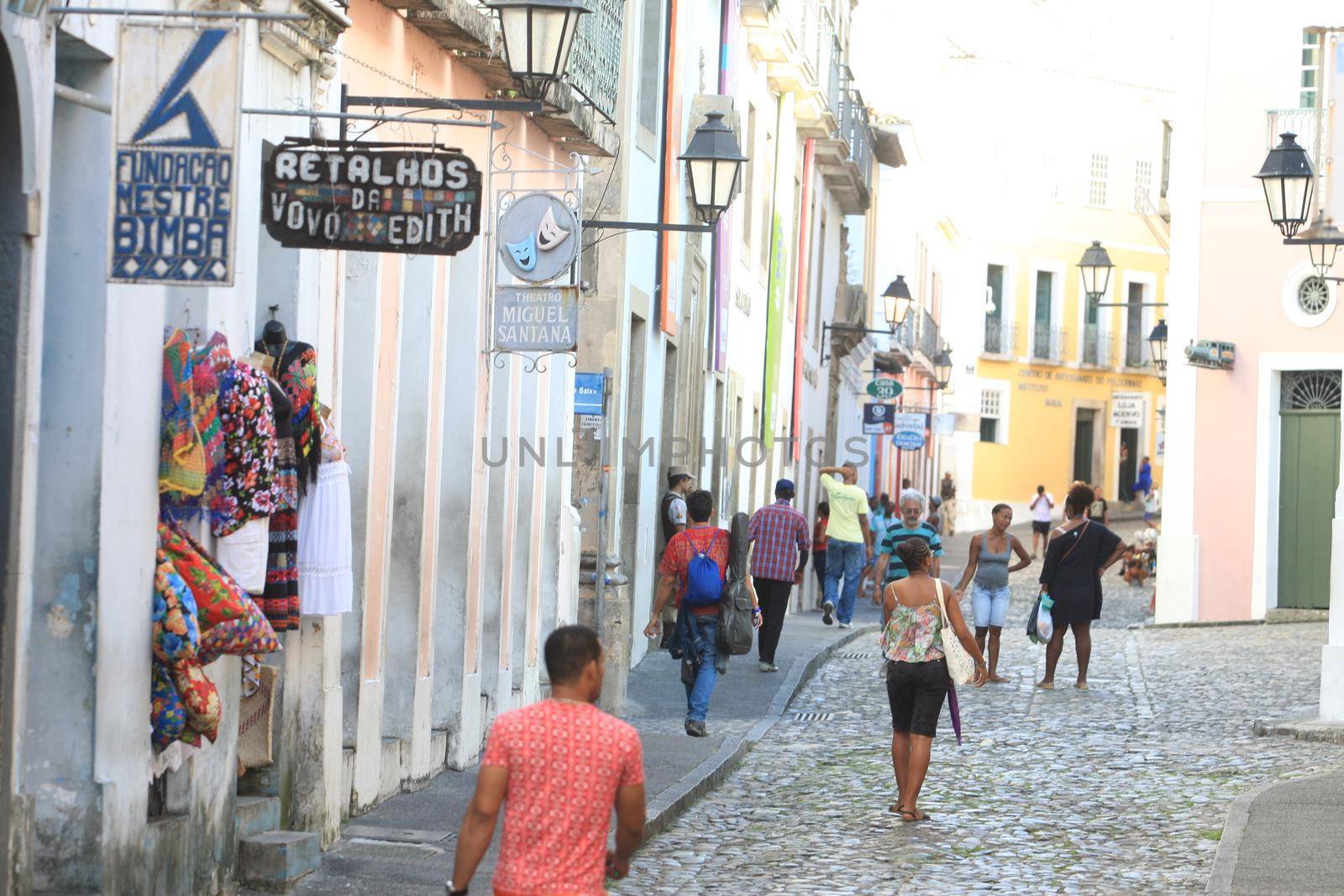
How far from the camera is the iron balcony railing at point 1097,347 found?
66.1m

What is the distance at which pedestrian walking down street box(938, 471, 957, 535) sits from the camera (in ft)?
186

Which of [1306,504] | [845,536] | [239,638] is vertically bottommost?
[845,536]

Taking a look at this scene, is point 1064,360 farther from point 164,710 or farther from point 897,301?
point 164,710

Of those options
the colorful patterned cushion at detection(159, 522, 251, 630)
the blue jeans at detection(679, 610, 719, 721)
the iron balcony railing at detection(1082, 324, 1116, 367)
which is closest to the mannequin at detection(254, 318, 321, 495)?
the colorful patterned cushion at detection(159, 522, 251, 630)

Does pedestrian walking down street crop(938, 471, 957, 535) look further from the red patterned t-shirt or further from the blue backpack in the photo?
the red patterned t-shirt

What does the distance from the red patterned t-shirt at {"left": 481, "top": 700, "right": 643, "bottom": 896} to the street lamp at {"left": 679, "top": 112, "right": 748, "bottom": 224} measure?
9.95m

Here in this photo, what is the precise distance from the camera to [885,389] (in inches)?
1467

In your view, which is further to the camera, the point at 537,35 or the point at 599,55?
the point at 599,55

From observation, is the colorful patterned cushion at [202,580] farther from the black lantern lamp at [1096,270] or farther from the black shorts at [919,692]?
the black lantern lamp at [1096,270]

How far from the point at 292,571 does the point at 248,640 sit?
1.46 m

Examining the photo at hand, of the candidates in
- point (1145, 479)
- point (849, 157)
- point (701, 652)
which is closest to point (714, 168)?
point (701, 652)

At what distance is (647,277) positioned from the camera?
20156 millimetres

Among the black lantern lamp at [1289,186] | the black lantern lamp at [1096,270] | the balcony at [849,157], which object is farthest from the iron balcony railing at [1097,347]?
the black lantern lamp at [1289,186]

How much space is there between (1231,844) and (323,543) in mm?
4352
